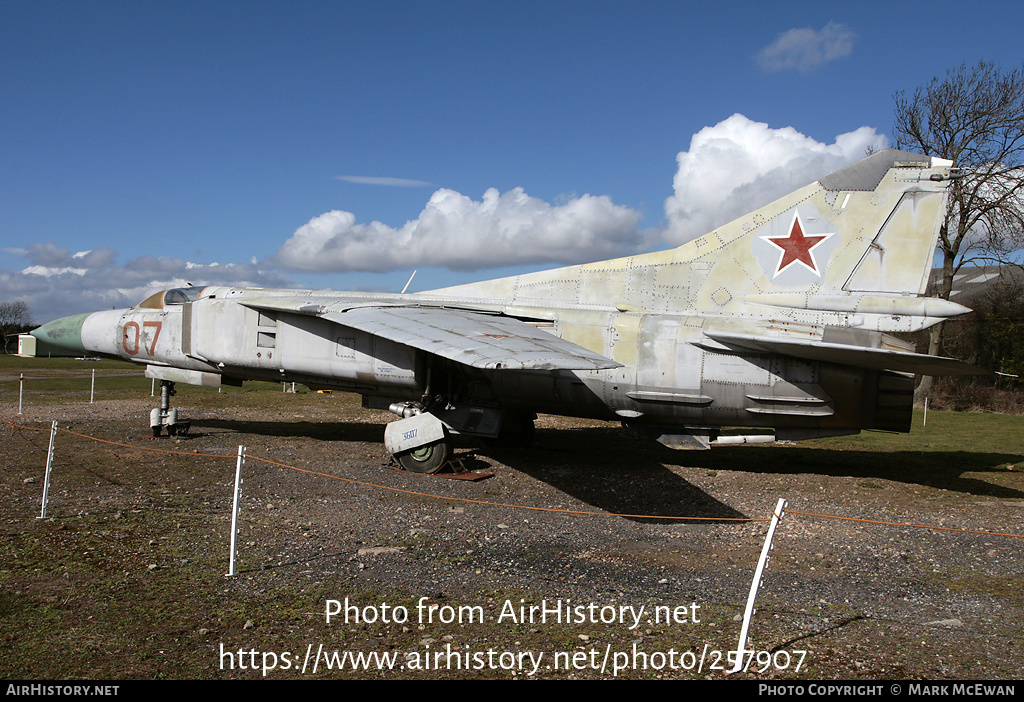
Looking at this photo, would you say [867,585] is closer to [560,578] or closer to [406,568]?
[560,578]

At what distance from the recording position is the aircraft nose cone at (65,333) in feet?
43.7

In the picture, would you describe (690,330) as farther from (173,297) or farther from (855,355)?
(173,297)

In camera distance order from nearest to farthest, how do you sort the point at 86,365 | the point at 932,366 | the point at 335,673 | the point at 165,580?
the point at 335,673, the point at 165,580, the point at 932,366, the point at 86,365

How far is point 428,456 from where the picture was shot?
10547 mm

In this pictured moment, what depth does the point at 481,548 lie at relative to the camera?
22.7 ft

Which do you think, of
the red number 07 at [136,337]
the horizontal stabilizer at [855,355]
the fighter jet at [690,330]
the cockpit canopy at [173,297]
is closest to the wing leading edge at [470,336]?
the fighter jet at [690,330]

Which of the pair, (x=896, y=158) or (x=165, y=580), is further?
(x=896, y=158)

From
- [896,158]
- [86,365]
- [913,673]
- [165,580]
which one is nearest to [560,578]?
[913,673]

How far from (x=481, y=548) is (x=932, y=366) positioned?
622 cm

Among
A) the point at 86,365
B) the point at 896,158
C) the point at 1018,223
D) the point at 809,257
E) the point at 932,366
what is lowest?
the point at 86,365

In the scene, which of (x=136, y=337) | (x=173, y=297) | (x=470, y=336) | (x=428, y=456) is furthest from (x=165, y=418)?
(x=470, y=336)

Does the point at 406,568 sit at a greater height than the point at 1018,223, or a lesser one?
lesser

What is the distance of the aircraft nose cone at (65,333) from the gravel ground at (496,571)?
2587 mm
